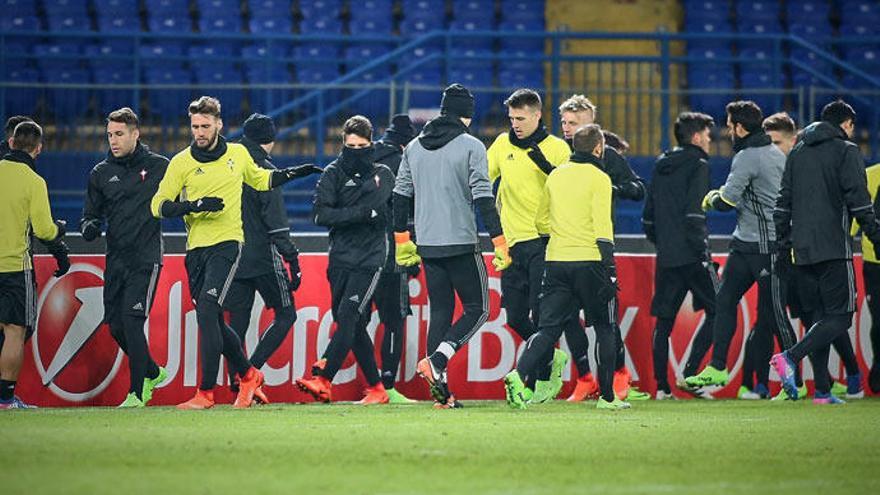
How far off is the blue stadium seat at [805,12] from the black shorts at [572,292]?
46.4ft

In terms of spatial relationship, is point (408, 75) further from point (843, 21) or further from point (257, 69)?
point (843, 21)

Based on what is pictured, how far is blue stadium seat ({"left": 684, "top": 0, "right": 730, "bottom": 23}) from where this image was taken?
24.0 metres

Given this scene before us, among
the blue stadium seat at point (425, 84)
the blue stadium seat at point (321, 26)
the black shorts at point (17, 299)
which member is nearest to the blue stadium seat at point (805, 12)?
the blue stadium seat at point (425, 84)

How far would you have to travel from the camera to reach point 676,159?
42.1 ft

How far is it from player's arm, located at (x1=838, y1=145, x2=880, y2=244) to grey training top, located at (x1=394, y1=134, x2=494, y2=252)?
2.55 metres

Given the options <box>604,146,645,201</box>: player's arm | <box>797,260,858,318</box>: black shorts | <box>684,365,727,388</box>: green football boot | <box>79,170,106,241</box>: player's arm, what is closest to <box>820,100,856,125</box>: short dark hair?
<box>797,260,858,318</box>: black shorts

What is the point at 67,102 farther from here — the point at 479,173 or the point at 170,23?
the point at 479,173

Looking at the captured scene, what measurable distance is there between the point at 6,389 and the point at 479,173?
3620 mm

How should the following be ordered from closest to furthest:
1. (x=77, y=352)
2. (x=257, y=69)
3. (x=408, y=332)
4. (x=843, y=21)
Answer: (x=77, y=352), (x=408, y=332), (x=257, y=69), (x=843, y=21)

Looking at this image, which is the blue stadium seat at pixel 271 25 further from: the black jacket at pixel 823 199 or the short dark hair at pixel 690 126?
the black jacket at pixel 823 199

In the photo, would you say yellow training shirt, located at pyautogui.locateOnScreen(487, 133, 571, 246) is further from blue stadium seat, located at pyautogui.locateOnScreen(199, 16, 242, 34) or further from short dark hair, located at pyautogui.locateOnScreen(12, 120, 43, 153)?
blue stadium seat, located at pyautogui.locateOnScreen(199, 16, 242, 34)

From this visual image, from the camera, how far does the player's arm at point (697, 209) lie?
41.4 feet

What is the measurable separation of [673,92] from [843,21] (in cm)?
864

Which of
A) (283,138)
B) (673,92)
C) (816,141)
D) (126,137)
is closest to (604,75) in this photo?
(673,92)
